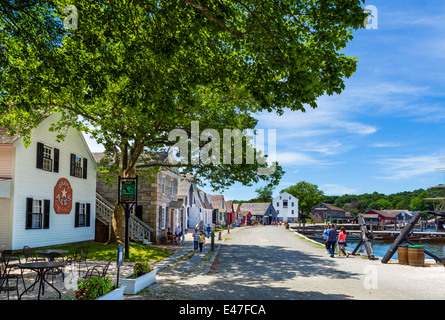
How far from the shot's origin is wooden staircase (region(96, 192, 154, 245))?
26719 mm

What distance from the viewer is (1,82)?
13.1 metres

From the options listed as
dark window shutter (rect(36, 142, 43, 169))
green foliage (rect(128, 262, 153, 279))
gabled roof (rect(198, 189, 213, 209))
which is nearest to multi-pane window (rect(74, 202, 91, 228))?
dark window shutter (rect(36, 142, 43, 169))

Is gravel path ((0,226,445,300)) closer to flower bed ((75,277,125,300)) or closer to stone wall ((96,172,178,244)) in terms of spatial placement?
flower bed ((75,277,125,300))

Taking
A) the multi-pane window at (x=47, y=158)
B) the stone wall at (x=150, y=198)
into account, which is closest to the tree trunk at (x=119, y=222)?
the multi-pane window at (x=47, y=158)

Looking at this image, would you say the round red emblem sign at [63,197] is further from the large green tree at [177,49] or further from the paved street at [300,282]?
the paved street at [300,282]

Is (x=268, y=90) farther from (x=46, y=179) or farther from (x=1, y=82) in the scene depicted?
(x=46, y=179)

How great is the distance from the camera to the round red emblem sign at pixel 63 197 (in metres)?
22.7

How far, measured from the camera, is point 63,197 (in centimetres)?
2350

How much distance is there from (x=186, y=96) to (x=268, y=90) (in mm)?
2807

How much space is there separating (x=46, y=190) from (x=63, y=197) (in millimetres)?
1846

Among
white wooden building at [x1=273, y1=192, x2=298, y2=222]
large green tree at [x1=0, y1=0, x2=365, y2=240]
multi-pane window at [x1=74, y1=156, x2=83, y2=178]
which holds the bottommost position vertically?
white wooden building at [x1=273, y1=192, x2=298, y2=222]

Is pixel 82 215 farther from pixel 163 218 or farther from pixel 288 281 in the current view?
pixel 288 281

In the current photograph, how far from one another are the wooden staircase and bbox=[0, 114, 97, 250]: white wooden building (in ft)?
3.02
